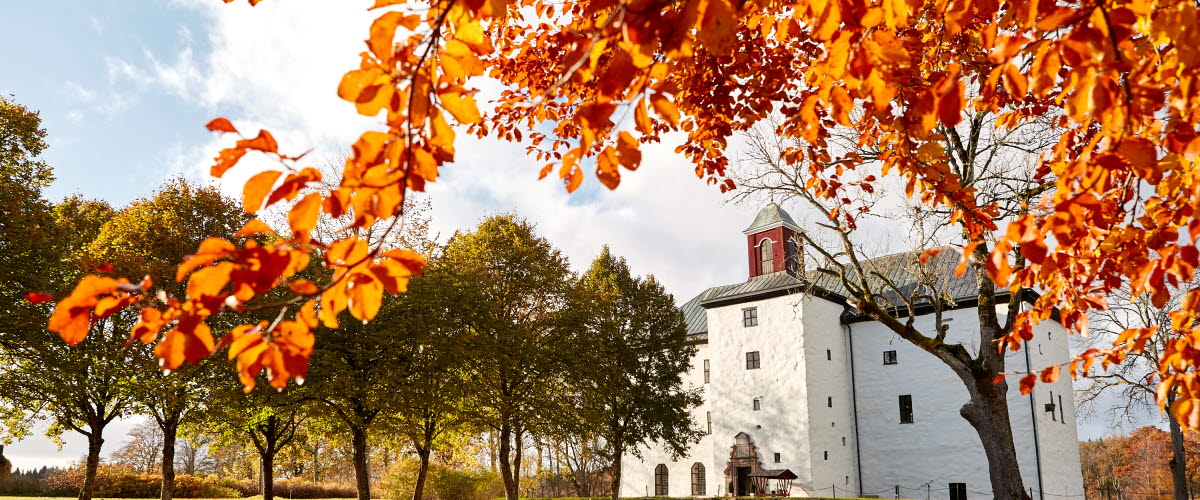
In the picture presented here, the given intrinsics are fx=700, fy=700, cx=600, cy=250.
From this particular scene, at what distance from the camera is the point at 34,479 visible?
84.2ft

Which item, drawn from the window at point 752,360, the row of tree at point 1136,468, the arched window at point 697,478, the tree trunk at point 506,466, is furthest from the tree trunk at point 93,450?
the row of tree at point 1136,468

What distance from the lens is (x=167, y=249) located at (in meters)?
18.5

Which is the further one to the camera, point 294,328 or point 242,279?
point 294,328

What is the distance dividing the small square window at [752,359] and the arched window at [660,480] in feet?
21.4

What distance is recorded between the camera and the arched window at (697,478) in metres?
31.8

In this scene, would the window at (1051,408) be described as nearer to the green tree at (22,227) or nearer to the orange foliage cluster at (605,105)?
the orange foliage cluster at (605,105)

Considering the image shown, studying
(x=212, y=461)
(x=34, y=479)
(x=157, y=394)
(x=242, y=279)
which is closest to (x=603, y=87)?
(x=242, y=279)

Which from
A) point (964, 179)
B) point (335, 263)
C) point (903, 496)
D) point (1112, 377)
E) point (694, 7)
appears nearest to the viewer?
point (694, 7)

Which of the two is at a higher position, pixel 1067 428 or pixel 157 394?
pixel 157 394

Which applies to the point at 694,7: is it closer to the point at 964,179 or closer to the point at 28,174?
the point at 964,179

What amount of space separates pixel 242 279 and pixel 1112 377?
3095 centimetres

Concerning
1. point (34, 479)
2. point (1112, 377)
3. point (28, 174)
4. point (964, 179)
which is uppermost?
point (28, 174)

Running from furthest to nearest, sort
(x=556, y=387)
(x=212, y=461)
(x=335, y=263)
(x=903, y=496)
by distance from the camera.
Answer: (x=212, y=461)
(x=903, y=496)
(x=556, y=387)
(x=335, y=263)

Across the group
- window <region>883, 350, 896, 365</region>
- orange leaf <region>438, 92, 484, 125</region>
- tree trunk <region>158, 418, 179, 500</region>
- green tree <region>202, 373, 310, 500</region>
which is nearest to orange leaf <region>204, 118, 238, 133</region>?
orange leaf <region>438, 92, 484, 125</region>
